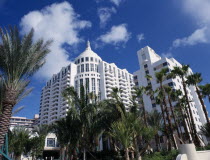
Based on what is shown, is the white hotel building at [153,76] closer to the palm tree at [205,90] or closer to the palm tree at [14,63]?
the palm tree at [205,90]

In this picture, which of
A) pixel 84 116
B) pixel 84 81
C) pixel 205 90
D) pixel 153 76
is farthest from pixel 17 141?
pixel 84 81

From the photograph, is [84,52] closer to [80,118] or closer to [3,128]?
[80,118]

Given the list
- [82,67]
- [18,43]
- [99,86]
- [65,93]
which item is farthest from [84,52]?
[18,43]

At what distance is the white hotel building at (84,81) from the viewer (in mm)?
84375

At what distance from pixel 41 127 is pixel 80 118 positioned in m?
32.2

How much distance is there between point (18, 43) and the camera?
468 inches

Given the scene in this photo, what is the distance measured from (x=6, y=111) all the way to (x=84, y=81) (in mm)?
74324

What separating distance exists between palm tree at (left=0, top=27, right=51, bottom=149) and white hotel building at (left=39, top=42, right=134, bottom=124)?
68.1 m

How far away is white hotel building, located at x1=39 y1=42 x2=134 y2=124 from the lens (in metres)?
84.4

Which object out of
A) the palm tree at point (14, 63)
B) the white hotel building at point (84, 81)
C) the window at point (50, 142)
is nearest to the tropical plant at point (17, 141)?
the palm tree at point (14, 63)

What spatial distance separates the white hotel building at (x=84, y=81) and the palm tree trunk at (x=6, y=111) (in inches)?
2746

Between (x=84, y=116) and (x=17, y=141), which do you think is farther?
(x=17, y=141)

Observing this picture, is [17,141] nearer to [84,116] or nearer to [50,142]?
[84,116]

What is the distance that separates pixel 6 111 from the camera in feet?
33.2
